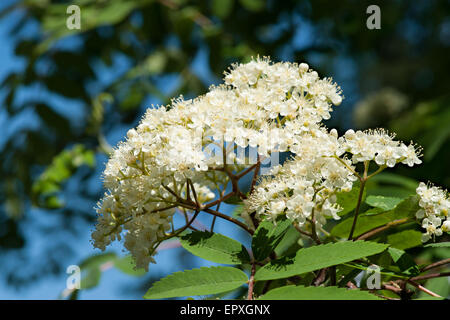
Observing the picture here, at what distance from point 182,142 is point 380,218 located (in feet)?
2.04

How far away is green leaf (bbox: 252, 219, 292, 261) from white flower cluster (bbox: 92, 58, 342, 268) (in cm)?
20

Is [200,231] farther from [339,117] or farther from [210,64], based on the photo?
[339,117]

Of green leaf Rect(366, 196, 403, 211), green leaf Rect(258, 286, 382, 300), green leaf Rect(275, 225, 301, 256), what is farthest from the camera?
green leaf Rect(275, 225, 301, 256)

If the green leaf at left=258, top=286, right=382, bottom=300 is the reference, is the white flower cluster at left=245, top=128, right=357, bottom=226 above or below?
above

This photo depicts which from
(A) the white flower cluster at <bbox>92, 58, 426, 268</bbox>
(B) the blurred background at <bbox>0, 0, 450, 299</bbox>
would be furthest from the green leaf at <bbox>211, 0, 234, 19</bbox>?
(A) the white flower cluster at <bbox>92, 58, 426, 268</bbox>

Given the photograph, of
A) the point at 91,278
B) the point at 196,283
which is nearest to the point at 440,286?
the point at 196,283

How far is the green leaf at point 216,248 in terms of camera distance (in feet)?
4.14

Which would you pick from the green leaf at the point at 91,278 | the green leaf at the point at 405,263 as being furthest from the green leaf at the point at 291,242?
the green leaf at the point at 91,278

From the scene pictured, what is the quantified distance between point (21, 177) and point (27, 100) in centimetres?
55

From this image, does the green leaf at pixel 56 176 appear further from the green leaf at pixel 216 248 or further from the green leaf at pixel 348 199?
the green leaf at pixel 348 199

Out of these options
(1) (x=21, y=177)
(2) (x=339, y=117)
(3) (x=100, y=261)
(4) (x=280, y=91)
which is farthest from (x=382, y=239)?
(2) (x=339, y=117)

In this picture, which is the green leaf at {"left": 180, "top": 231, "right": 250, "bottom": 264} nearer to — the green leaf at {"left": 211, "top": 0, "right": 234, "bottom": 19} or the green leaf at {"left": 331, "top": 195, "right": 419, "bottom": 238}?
the green leaf at {"left": 331, "top": 195, "right": 419, "bottom": 238}

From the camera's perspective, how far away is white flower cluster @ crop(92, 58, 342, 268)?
1274 mm

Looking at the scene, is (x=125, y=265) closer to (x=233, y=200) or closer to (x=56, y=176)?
(x=56, y=176)
